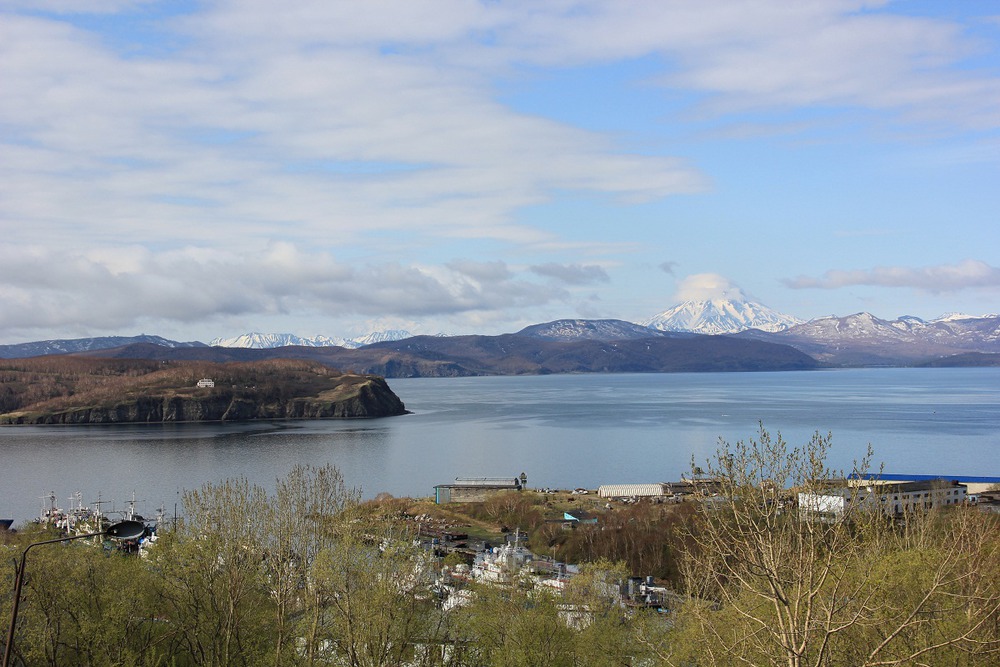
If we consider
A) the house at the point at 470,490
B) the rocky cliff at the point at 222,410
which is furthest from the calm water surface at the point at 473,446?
the rocky cliff at the point at 222,410

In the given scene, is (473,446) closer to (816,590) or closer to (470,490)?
(470,490)

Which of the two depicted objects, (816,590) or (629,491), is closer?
(816,590)

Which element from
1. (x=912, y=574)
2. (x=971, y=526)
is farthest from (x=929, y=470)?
(x=912, y=574)

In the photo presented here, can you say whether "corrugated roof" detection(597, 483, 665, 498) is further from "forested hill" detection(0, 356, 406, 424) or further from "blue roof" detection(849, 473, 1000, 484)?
"forested hill" detection(0, 356, 406, 424)

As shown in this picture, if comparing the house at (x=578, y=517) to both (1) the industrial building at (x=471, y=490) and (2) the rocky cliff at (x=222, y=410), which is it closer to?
(1) the industrial building at (x=471, y=490)

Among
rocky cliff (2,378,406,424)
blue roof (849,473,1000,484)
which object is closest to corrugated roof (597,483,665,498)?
blue roof (849,473,1000,484)

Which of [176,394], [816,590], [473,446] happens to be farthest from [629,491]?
[176,394]
